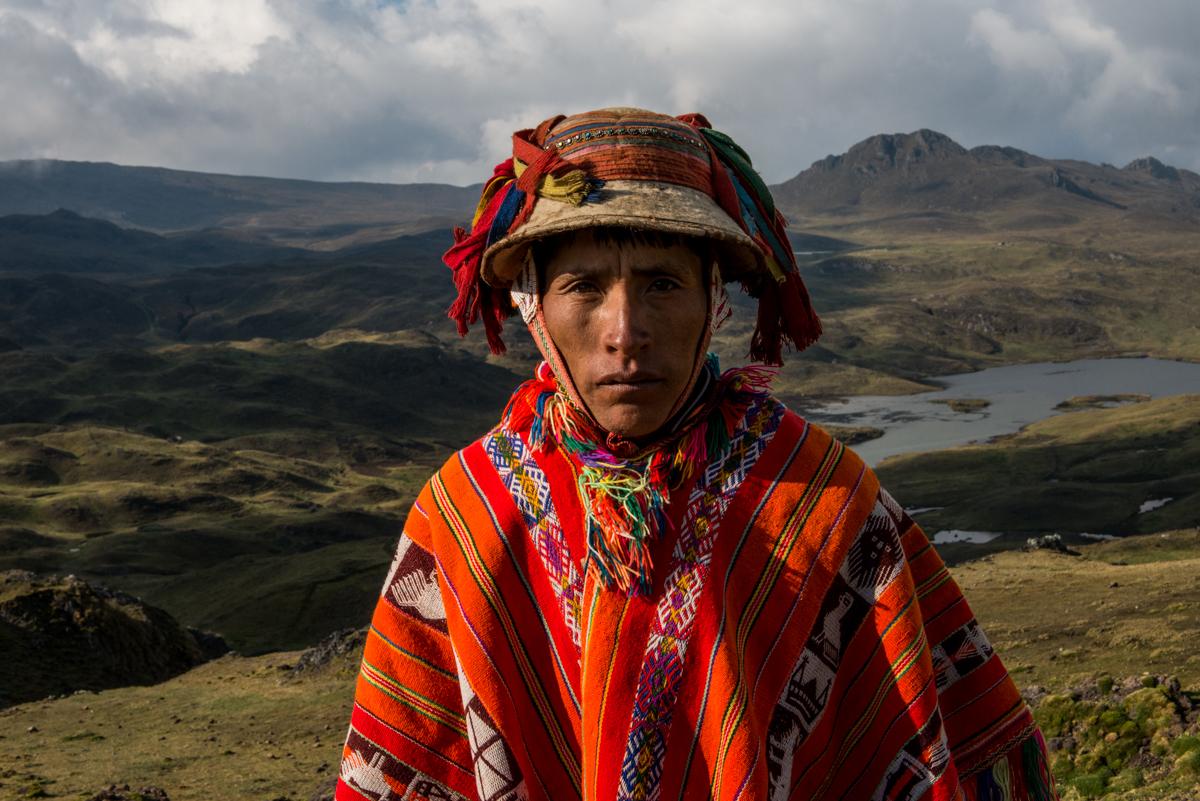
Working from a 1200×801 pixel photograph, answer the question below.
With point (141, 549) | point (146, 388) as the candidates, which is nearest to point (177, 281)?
point (146, 388)

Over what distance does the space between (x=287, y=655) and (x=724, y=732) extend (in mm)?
21382

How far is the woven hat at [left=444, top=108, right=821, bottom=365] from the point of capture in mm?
2107

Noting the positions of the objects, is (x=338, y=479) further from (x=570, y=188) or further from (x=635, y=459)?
(x=570, y=188)

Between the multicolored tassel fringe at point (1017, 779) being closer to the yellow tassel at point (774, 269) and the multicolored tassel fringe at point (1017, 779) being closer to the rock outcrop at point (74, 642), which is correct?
the yellow tassel at point (774, 269)

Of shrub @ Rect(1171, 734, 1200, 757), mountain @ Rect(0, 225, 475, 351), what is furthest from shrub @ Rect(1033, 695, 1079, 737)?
mountain @ Rect(0, 225, 475, 351)

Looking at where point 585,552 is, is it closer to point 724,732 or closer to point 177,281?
point 724,732

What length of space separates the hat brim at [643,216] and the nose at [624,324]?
162 millimetres

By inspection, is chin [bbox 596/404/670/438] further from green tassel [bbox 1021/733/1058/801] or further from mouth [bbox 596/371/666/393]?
green tassel [bbox 1021/733/1058/801]

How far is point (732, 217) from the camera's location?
→ 2.21 meters

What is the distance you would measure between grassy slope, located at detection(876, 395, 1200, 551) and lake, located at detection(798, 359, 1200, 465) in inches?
317

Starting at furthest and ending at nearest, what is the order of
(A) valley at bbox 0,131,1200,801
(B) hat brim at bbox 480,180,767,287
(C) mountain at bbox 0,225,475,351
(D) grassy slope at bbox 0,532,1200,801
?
(C) mountain at bbox 0,225,475,351 → (A) valley at bbox 0,131,1200,801 → (D) grassy slope at bbox 0,532,1200,801 → (B) hat brim at bbox 480,180,767,287

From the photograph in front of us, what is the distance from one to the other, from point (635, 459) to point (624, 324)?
321 mm

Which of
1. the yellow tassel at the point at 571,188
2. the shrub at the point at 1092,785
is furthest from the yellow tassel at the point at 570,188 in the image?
the shrub at the point at 1092,785

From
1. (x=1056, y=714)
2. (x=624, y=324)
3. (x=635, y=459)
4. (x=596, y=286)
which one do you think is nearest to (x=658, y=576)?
(x=635, y=459)
